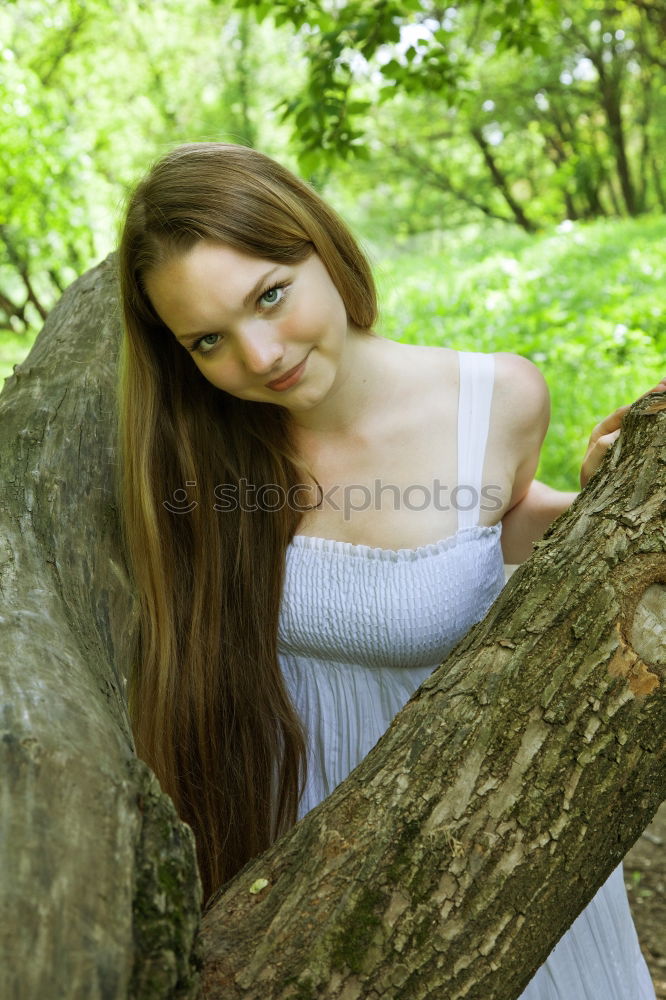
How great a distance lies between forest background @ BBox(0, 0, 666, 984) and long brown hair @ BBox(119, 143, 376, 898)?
321 mm

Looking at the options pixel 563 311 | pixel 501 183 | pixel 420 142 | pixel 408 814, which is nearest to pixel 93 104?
pixel 420 142

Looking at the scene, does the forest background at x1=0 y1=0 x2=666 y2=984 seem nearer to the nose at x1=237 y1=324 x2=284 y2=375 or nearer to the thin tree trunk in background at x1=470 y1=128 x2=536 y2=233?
the thin tree trunk in background at x1=470 y1=128 x2=536 y2=233

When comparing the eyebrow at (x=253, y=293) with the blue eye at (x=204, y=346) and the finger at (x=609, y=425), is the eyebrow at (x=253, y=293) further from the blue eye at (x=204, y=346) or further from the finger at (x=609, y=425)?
the finger at (x=609, y=425)

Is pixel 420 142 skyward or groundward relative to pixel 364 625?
skyward

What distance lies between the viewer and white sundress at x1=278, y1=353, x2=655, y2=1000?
193cm

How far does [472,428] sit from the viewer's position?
207 cm

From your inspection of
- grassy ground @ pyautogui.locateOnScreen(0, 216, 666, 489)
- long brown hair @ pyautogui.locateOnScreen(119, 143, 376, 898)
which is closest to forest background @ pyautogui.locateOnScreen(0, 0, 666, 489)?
grassy ground @ pyautogui.locateOnScreen(0, 216, 666, 489)

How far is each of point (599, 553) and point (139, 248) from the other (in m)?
1.08

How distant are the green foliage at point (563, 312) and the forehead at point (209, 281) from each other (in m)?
0.77

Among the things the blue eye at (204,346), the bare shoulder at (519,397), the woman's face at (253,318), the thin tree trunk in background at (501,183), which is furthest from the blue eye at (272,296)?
the thin tree trunk in background at (501,183)

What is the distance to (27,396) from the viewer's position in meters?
1.84

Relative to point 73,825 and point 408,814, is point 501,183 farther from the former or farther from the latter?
point 73,825

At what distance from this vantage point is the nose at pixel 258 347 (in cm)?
170

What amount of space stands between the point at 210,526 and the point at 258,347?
0.44 metres
